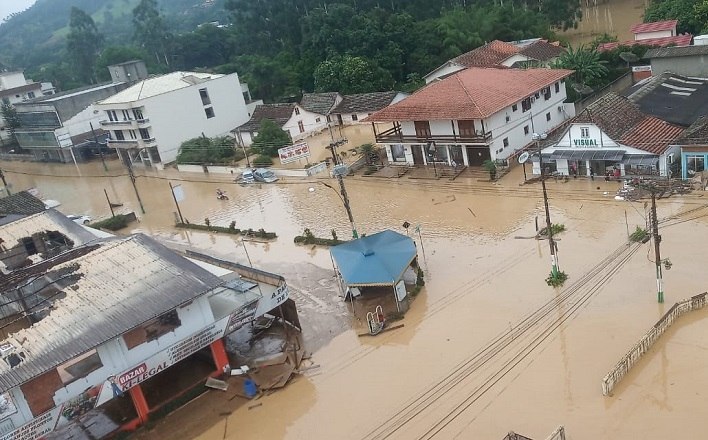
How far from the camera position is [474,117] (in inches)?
1508

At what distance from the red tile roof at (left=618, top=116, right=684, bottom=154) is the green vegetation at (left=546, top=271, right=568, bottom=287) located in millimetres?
11748

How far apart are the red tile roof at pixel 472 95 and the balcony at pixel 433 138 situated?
1.46m

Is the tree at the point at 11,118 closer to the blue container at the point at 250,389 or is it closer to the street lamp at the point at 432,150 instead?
the street lamp at the point at 432,150

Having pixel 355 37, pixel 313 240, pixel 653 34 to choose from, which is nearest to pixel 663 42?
pixel 653 34

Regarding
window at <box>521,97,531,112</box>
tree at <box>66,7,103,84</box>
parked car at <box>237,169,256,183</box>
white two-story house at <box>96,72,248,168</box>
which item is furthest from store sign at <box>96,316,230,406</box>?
tree at <box>66,7,103,84</box>

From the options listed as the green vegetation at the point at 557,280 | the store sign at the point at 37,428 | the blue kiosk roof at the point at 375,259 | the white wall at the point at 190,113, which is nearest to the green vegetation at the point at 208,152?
the white wall at the point at 190,113

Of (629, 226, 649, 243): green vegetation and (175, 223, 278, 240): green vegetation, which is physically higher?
(175, 223, 278, 240): green vegetation

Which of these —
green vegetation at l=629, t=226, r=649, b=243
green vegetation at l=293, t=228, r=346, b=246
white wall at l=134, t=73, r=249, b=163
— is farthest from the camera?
white wall at l=134, t=73, r=249, b=163

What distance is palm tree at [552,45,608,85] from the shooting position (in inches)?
1943

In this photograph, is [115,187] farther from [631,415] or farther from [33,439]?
[631,415]

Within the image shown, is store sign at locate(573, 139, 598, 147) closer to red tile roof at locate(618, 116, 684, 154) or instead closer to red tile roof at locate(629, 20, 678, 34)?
red tile roof at locate(618, 116, 684, 154)

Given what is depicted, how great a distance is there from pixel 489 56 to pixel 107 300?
4752 cm

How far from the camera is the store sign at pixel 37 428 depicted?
1803 centimetres

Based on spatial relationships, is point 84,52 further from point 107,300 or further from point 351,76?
point 107,300
